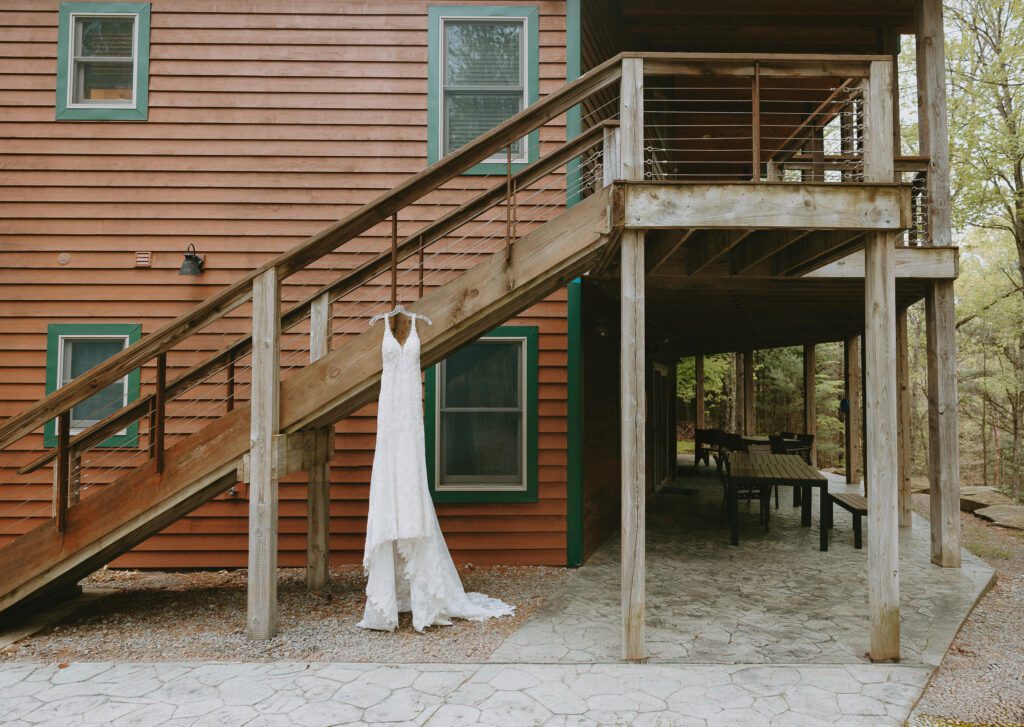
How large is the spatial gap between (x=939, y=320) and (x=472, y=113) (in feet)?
16.9

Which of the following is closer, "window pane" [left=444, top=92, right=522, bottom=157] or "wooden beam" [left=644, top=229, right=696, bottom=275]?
"wooden beam" [left=644, top=229, right=696, bottom=275]

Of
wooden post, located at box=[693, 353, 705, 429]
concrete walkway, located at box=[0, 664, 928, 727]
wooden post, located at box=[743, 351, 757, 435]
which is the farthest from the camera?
wooden post, located at box=[693, 353, 705, 429]

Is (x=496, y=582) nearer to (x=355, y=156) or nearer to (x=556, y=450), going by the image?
(x=556, y=450)

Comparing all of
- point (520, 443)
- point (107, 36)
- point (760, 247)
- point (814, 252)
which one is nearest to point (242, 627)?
point (520, 443)

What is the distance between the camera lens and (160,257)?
20.3 feet

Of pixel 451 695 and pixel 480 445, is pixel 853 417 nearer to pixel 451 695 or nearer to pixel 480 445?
pixel 480 445

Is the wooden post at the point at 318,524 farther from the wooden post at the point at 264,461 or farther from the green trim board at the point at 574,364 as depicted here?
the green trim board at the point at 574,364

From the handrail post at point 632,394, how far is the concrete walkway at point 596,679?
364 millimetres

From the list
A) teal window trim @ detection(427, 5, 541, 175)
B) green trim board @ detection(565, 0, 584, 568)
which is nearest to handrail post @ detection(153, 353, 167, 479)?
teal window trim @ detection(427, 5, 541, 175)

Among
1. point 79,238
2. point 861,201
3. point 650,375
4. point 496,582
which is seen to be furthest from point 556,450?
point 79,238

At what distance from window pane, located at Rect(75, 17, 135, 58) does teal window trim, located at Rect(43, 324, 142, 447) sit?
2.80 meters

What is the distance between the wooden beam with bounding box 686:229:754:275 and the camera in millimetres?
4566

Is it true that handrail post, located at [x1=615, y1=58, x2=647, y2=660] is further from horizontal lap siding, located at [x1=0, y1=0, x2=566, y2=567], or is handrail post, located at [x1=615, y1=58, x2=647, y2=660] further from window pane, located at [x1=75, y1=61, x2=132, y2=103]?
window pane, located at [x1=75, y1=61, x2=132, y2=103]

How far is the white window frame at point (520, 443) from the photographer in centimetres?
610
